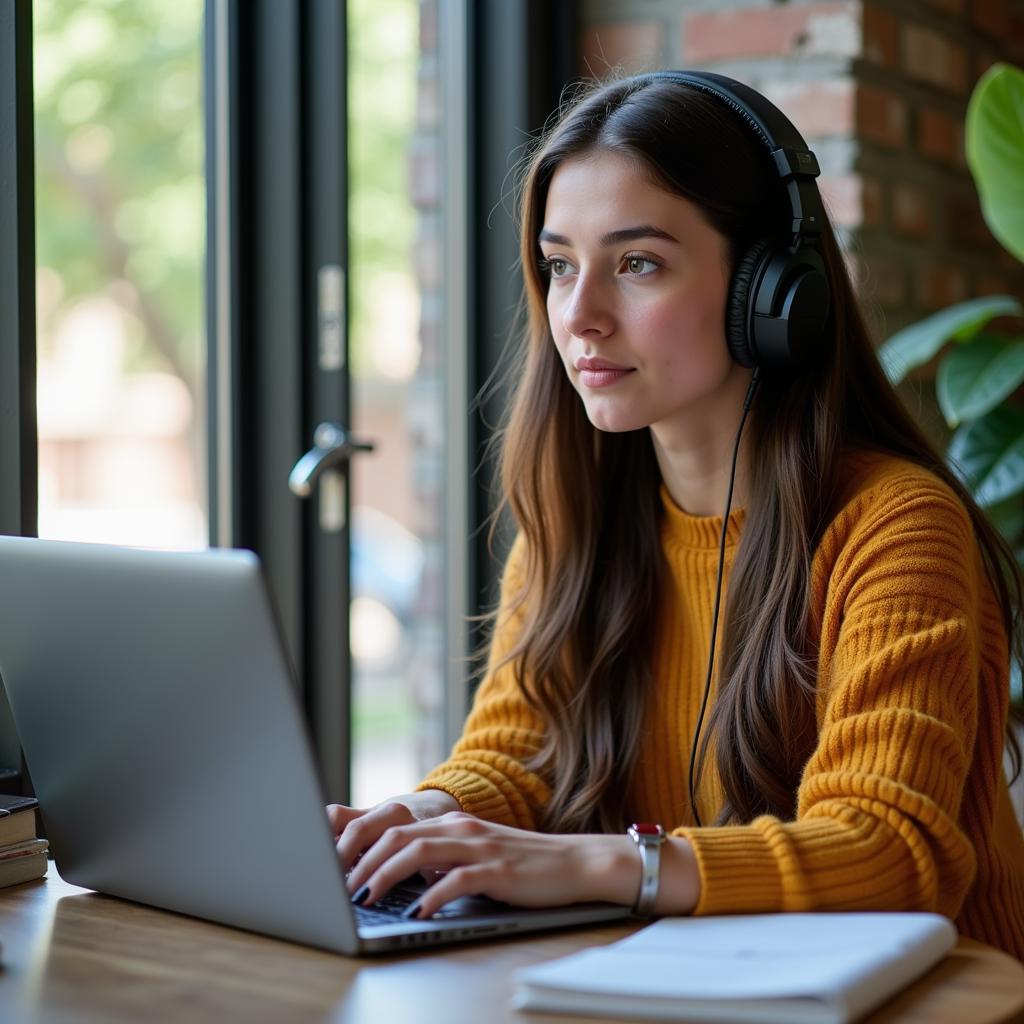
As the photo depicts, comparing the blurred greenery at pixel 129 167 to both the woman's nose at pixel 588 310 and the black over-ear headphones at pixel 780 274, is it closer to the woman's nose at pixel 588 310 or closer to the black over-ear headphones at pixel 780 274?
the woman's nose at pixel 588 310

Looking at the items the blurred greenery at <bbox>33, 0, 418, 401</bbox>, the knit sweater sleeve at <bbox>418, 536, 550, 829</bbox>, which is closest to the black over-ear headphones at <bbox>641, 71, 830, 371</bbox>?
the knit sweater sleeve at <bbox>418, 536, 550, 829</bbox>

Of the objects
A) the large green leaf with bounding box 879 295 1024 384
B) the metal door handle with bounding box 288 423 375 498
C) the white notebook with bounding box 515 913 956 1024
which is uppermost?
the large green leaf with bounding box 879 295 1024 384

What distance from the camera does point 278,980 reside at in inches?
30.8

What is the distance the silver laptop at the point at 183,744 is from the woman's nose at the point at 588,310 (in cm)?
50

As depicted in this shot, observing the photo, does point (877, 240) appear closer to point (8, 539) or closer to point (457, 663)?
point (457, 663)

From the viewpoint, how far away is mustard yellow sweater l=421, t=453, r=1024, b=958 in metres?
0.92

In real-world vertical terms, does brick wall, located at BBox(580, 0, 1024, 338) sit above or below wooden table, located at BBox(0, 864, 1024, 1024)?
above

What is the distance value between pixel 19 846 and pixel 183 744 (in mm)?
260

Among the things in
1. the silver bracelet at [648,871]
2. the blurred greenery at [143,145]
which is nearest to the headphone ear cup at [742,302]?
the silver bracelet at [648,871]

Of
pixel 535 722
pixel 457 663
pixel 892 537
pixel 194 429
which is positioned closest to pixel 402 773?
pixel 457 663

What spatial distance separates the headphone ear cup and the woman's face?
0.4 inches

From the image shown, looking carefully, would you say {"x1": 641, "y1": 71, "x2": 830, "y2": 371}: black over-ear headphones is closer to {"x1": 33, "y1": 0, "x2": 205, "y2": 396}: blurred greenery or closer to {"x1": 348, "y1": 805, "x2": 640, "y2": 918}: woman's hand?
{"x1": 348, "y1": 805, "x2": 640, "y2": 918}: woman's hand

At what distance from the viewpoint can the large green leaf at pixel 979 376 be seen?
181cm

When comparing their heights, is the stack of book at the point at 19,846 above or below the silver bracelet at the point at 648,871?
below
